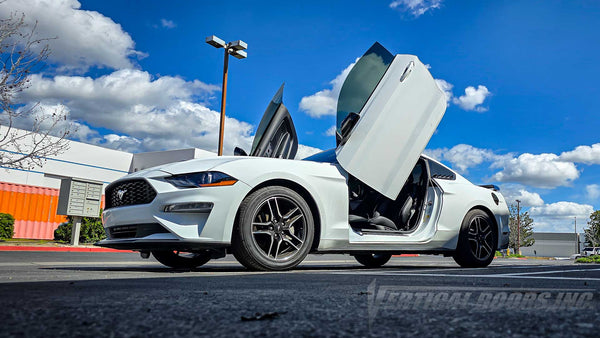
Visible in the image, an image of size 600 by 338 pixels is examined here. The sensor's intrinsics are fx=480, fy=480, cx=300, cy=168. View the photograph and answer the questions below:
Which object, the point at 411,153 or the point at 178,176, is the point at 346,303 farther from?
the point at 411,153

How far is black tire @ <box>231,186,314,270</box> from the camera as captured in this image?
407 cm

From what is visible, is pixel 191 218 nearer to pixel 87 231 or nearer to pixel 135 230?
pixel 135 230

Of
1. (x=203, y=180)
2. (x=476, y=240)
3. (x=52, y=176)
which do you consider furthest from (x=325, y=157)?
(x=52, y=176)

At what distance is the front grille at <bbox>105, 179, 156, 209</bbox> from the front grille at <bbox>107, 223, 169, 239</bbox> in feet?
0.68

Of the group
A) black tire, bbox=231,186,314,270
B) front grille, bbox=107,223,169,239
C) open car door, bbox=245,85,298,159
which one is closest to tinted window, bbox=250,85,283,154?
open car door, bbox=245,85,298,159

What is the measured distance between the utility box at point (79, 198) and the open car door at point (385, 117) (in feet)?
38.0

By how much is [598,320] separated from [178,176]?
3.46 metres

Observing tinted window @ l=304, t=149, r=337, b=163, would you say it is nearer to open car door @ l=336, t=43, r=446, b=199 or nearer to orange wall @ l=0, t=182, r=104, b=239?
open car door @ l=336, t=43, r=446, b=199

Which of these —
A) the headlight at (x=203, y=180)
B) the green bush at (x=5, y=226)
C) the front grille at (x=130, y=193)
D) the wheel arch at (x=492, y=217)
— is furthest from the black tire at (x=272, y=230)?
the green bush at (x=5, y=226)

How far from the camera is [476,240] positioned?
6.25m

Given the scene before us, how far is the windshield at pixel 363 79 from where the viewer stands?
5.34m

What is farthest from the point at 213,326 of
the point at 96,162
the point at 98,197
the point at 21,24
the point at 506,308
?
the point at 96,162

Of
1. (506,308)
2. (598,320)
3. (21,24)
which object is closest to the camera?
(598,320)

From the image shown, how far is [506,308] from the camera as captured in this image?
4.91ft
